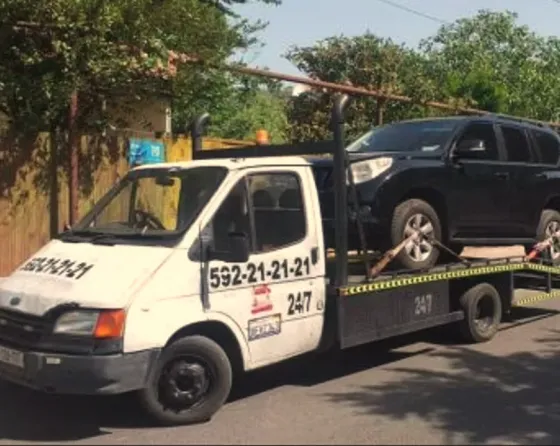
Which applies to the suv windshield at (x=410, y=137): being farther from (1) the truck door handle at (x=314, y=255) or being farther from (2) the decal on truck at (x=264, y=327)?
(2) the decal on truck at (x=264, y=327)

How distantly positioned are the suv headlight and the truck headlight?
10.2 ft

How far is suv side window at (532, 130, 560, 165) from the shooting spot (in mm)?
10156

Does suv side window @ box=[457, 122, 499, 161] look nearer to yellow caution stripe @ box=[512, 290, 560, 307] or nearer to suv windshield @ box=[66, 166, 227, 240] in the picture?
yellow caution stripe @ box=[512, 290, 560, 307]

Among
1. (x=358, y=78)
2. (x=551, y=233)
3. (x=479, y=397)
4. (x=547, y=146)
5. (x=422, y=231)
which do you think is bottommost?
(x=479, y=397)

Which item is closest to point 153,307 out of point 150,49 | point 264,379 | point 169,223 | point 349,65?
point 169,223

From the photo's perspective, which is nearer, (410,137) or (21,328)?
(21,328)

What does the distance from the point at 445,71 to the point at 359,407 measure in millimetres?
34233

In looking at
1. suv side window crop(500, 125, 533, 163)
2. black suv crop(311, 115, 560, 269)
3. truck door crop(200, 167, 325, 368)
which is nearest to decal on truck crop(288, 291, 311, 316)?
truck door crop(200, 167, 325, 368)

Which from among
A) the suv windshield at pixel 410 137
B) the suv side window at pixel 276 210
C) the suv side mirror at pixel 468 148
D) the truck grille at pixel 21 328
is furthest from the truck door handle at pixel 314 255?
the suv side mirror at pixel 468 148

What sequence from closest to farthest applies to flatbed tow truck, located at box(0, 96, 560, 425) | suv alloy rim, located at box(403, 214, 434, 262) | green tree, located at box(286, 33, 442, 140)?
flatbed tow truck, located at box(0, 96, 560, 425) → suv alloy rim, located at box(403, 214, 434, 262) → green tree, located at box(286, 33, 442, 140)

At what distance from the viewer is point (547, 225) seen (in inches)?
398

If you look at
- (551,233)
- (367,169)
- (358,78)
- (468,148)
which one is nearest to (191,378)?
(367,169)

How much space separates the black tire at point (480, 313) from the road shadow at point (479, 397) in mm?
411

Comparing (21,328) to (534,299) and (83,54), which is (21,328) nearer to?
(83,54)
